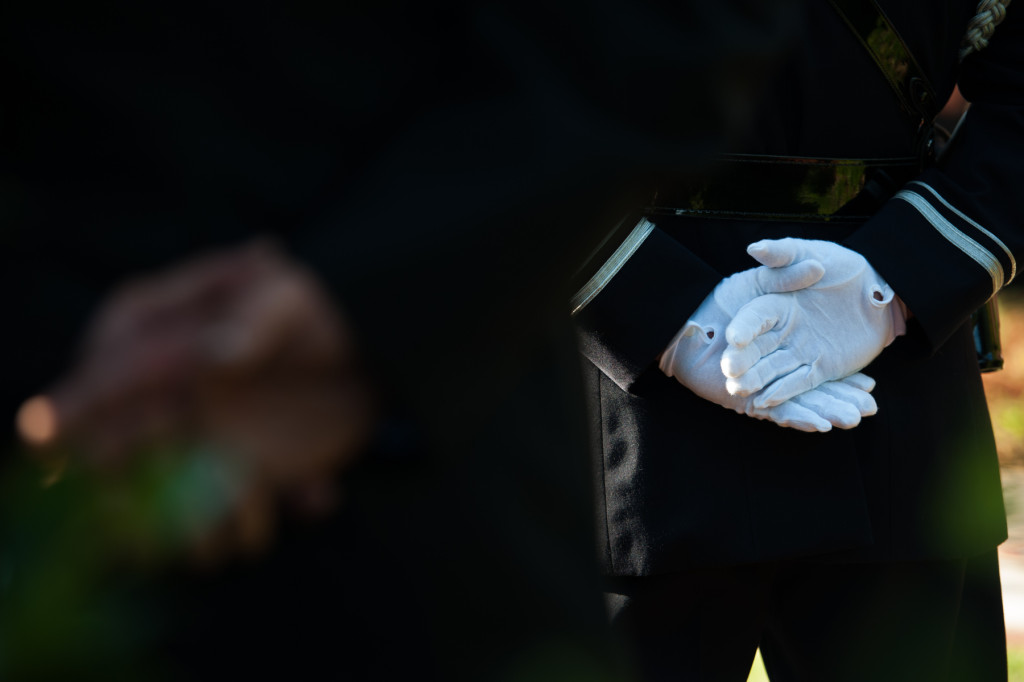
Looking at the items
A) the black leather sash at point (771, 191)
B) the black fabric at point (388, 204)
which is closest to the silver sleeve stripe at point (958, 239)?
the black leather sash at point (771, 191)

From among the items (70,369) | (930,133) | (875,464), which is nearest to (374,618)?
(70,369)

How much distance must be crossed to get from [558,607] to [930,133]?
3.86ft

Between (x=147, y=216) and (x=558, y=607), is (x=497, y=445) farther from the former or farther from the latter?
(x=147, y=216)

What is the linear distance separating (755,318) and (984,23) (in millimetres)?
578

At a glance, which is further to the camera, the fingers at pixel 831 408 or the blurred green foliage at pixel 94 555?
the fingers at pixel 831 408

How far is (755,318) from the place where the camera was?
1.33m

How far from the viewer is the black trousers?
151 centimetres

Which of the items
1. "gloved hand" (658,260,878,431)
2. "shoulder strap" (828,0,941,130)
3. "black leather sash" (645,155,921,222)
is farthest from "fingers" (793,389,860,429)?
"shoulder strap" (828,0,941,130)

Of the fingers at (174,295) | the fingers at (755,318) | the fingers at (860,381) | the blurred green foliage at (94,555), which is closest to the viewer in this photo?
the blurred green foliage at (94,555)

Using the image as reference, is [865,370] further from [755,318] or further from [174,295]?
[174,295]

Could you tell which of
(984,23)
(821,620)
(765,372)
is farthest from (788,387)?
(984,23)

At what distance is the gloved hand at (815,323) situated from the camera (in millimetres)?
1351

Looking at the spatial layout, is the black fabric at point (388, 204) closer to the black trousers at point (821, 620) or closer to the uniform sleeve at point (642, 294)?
the uniform sleeve at point (642, 294)

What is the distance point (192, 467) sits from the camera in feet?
1.70
